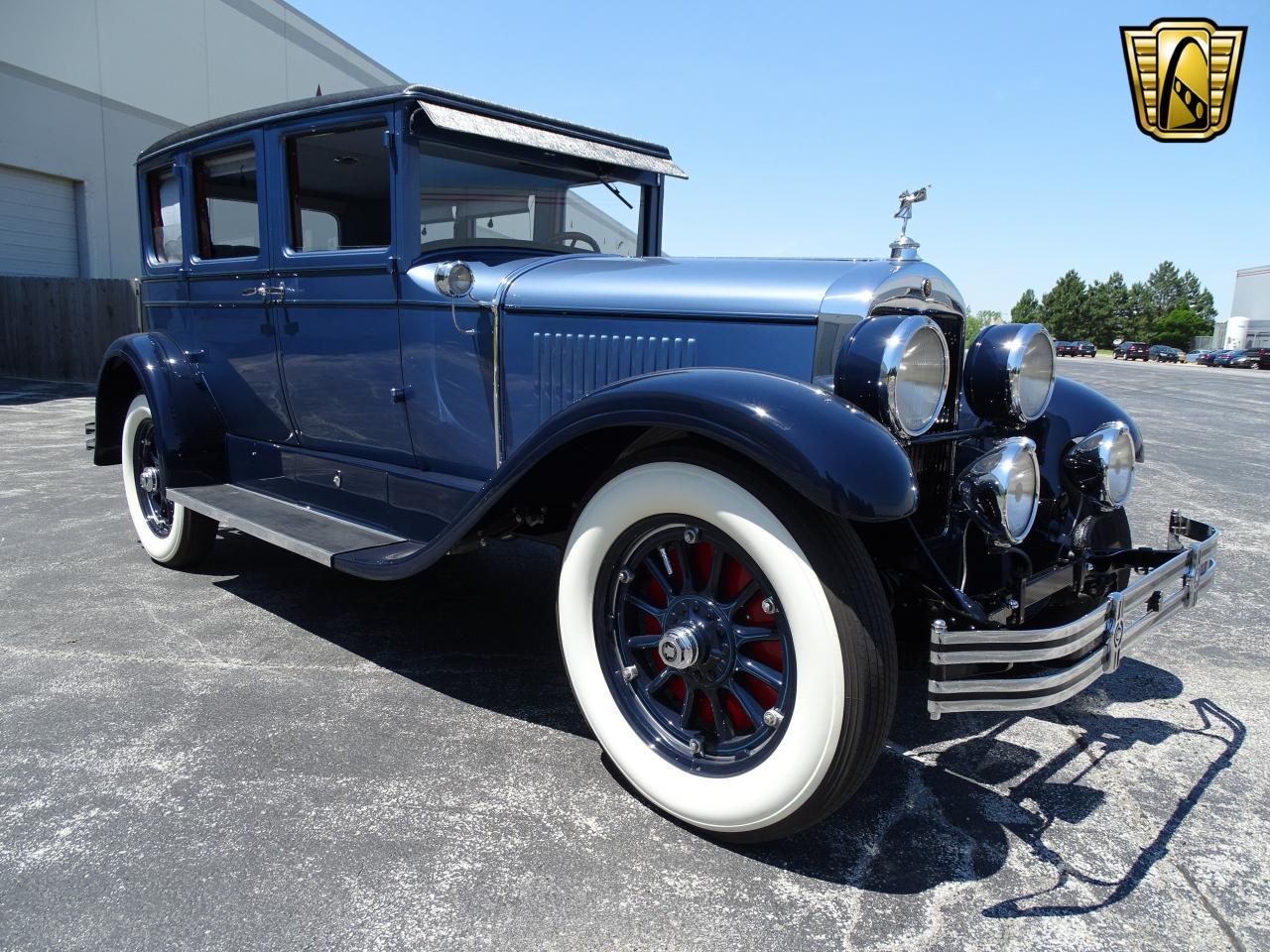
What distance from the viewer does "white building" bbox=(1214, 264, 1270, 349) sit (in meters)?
59.1

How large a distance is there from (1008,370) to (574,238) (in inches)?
70.9

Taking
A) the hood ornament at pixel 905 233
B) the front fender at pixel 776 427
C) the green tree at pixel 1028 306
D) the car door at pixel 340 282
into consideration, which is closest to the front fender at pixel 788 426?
the front fender at pixel 776 427

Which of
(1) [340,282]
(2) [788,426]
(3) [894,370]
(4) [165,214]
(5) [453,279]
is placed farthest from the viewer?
(4) [165,214]

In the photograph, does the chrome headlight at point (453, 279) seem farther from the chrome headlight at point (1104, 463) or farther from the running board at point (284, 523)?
the chrome headlight at point (1104, 463)

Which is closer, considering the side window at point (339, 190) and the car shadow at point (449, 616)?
the car shadow at point (449, 616)

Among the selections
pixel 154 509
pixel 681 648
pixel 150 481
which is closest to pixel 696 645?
pixel 681 648

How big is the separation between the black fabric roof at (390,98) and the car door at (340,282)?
6 centimetres

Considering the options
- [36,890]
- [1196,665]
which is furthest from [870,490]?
[1196,665]

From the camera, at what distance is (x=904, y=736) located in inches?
108

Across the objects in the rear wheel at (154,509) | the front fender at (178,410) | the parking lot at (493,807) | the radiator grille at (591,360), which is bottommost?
the parking lot at (493,807)

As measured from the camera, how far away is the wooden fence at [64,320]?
40.5 feet

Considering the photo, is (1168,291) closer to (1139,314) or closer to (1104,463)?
(1139,314)

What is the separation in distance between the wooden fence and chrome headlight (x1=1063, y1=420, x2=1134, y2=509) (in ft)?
41.3

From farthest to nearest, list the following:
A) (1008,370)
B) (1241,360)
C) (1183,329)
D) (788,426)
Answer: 1. (1183,329)
2. (1241,360)
3. (1008,370)
4. (788,426)
